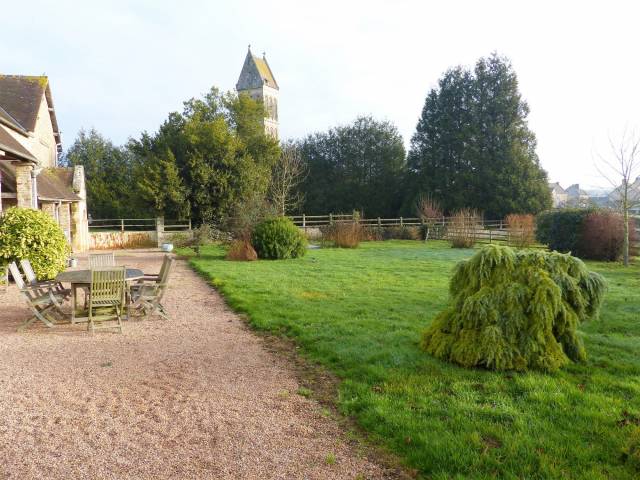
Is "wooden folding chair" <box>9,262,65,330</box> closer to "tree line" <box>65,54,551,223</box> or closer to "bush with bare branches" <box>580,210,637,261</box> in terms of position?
"bush with bare branches" <box>580,210,637,261</box>

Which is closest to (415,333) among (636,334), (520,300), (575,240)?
(520,300)

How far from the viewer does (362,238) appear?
28766 mm

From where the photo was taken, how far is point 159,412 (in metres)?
4.41

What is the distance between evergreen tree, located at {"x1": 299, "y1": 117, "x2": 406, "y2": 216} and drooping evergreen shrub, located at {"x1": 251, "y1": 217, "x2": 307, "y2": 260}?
25.0 metres

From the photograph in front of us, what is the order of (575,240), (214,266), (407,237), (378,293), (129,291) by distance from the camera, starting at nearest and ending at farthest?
(129,291) < (378,293) < (214,266) < (575,240) < (407,237)

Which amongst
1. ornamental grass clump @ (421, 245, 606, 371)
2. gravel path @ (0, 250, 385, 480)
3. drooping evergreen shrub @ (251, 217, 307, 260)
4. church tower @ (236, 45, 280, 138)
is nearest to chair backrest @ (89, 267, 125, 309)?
gravel path @ (0, 250, 385, 480)

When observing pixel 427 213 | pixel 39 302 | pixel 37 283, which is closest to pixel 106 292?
pixel 39 302

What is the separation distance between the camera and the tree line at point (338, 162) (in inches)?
1128

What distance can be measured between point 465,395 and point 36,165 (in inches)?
607

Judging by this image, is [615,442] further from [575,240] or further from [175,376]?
[575,240]

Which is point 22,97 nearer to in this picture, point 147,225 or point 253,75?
point 147,225

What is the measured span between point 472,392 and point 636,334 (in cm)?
382

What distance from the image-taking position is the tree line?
28.7m

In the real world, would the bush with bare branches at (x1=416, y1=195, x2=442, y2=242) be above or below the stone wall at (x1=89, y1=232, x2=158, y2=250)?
above
